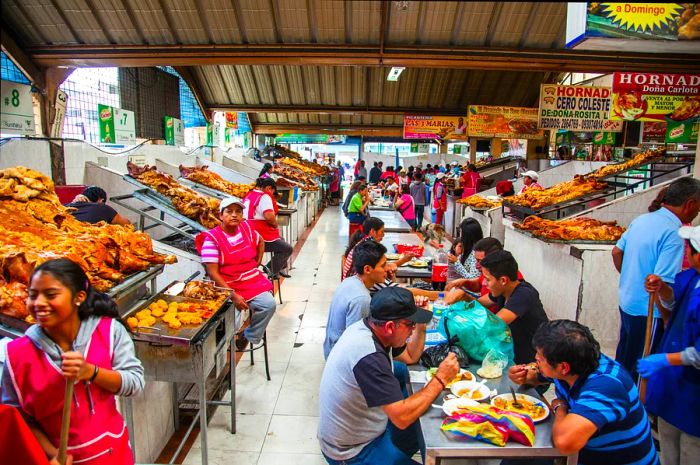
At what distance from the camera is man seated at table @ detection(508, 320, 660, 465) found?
2.18m

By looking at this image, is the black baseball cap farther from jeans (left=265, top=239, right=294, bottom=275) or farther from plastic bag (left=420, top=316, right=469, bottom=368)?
jeans (left=265, top=239, right=294, bottom=275)

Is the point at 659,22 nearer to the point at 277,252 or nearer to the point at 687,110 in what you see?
the point at 687,110

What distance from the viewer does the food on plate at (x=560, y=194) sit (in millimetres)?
7867

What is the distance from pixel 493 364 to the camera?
3035 mm

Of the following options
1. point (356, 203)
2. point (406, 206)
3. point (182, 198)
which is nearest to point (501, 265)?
point (182, 198)

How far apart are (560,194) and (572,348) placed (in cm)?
662

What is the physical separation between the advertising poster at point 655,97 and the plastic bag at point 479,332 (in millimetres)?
6509

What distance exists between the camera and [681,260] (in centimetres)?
397

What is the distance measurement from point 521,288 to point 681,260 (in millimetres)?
1518

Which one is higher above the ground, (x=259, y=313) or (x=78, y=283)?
(x=78, y=283)

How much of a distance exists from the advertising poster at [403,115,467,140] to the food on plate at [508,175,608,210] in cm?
654

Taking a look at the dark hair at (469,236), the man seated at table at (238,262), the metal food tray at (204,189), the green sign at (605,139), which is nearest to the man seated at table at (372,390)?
the man seated at table at (238,262)

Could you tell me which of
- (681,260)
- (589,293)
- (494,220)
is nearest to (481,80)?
(494,220)

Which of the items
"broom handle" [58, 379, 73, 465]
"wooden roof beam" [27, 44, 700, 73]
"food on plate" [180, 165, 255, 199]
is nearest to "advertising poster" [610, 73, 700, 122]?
"wooden roof beam" [27, 44, 700, 73]
